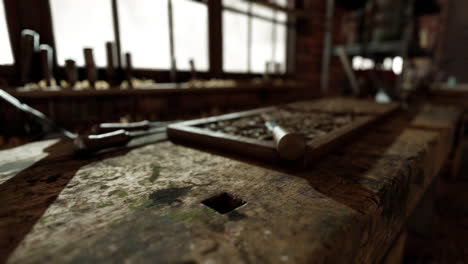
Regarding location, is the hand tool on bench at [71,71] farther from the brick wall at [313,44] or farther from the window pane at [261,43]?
the brick wall at [313,44]

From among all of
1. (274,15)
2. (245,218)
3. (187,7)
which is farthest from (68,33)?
(274,15)

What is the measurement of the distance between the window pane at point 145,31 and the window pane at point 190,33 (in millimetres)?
146

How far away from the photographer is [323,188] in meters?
0.84

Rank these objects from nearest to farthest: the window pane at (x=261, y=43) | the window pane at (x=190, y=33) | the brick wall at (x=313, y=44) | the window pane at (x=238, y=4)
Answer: the window pane at (x=190, y=33)
the window pane at (x=238, y=4)
the window pane at (x=261, y=43)
the brick wall at (x=313, y=44)

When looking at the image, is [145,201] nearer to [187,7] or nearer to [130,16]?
[130,16]

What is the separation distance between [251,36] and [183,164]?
338 cm

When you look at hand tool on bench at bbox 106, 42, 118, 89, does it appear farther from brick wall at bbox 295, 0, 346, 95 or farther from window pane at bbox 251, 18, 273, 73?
brick wall at bbox 295, 0, 346, 95

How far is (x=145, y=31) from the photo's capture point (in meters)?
2.61

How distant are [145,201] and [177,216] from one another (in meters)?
0.14

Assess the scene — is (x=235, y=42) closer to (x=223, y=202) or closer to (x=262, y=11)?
(x=262, y=11)

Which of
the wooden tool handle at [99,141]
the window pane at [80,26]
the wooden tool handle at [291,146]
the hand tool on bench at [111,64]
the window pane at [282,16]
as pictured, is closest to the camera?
the wooden tool handle at [291,146]

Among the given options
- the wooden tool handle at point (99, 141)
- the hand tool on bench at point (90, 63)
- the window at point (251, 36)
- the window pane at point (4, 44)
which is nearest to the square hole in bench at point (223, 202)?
the wooden tool handle at point (99, 141)

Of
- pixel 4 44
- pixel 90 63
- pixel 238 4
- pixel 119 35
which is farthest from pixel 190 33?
pixel 4 44

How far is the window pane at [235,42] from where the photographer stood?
3549 mm
